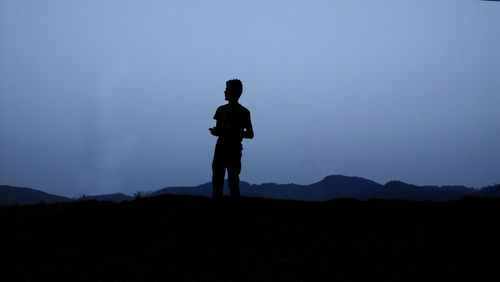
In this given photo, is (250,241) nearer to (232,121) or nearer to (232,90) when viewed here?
(232,121)

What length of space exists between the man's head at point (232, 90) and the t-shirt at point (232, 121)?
6.0 inches

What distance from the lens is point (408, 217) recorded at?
23.9ft

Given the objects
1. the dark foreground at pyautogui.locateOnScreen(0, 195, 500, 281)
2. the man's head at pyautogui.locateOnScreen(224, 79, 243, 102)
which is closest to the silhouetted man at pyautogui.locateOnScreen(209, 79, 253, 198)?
the man's head at pyautogui.locateOnScreen(224, 79, 243, 102)

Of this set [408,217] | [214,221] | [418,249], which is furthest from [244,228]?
[408,217]

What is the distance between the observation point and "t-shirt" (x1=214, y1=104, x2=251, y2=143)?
7.16m

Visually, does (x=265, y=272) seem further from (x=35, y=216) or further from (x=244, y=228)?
(x=35, y=216)

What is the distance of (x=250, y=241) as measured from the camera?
5.94 meters

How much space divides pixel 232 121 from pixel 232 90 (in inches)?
23.2

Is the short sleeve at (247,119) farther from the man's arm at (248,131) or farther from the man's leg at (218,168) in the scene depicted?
the man's leg at (218,168)

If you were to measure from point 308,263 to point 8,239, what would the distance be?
4.71 m

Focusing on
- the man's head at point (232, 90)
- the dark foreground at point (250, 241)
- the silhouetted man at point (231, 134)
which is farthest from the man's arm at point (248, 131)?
the dark foreground at point (250, 241)

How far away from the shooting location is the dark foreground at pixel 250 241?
488cm

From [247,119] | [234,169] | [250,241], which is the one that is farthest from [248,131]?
[250,241]

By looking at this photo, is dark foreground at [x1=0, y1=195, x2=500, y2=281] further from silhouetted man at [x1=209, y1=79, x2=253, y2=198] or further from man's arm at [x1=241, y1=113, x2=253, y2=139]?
man's arm at [x1=241, y1=113, x2=253, y2=139]
